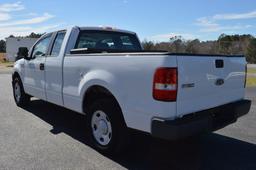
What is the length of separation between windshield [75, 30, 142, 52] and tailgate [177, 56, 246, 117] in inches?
95.6

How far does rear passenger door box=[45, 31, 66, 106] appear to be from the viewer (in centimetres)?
562

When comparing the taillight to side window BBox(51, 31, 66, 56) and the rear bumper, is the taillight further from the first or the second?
side window BBox(51, 31, 66, 56)

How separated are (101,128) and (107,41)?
2.23 metres

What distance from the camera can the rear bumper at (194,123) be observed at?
3.59 metres

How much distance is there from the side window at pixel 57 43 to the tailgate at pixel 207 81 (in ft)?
9.74

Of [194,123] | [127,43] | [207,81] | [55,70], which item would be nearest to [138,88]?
[194,123]

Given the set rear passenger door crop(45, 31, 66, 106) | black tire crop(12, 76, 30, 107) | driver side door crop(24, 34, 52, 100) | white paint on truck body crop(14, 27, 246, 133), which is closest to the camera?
white paint on truck body crop(14, 27, 246, 133)

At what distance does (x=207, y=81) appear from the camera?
4.11 meters

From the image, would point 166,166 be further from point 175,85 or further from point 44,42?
point 44,42

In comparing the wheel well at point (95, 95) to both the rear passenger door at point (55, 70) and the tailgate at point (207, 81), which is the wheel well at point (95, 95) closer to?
the rear passenger door at point (55, 70)

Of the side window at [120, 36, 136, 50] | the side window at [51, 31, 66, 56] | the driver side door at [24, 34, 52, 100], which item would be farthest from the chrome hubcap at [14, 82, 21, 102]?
the side window at [120, 36, 136, 50]

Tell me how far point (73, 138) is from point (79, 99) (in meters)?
0.84

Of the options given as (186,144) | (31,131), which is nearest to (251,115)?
(186,144)

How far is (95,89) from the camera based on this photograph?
4750 millimetres
